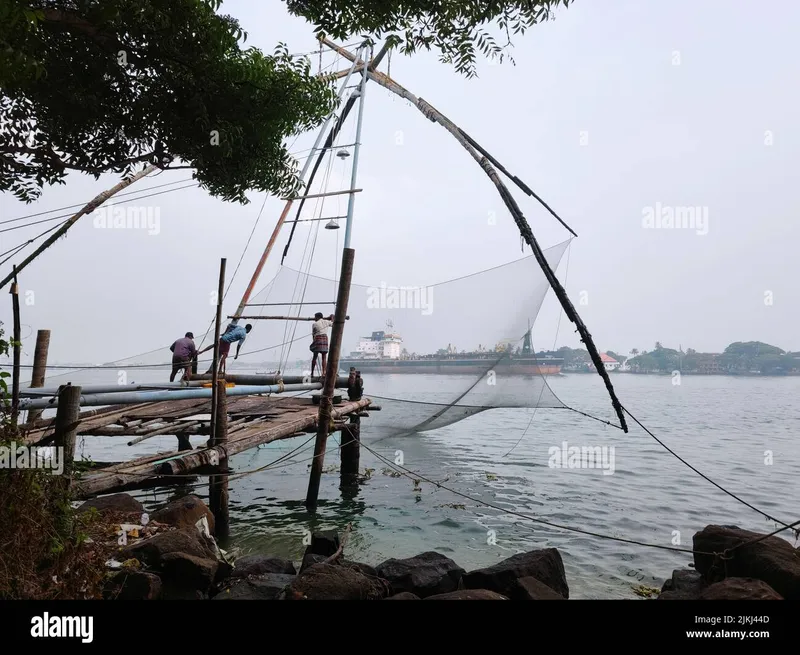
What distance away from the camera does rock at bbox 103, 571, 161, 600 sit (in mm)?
4500

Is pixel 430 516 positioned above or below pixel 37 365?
below

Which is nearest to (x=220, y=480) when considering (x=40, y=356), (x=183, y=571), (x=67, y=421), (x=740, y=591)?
(x=183, y=571)

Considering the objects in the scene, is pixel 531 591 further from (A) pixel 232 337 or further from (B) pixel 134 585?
(A) pixel 232 337

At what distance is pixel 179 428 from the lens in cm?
839

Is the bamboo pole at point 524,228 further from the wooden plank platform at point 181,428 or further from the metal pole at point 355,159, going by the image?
the wooden plank platform at point 181,428

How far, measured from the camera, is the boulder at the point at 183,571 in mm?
4977

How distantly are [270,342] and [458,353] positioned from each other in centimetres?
486

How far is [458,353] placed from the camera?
1305 cm

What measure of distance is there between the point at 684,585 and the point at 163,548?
568cm

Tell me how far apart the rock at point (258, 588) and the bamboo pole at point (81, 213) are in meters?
5.78

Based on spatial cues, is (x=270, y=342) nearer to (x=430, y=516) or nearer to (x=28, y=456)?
(x=430, y=516)

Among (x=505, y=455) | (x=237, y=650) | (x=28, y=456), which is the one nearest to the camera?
(x=237, y=650)

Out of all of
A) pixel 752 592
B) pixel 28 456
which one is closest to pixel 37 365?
pixel 28 456

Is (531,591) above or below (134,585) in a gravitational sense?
below
